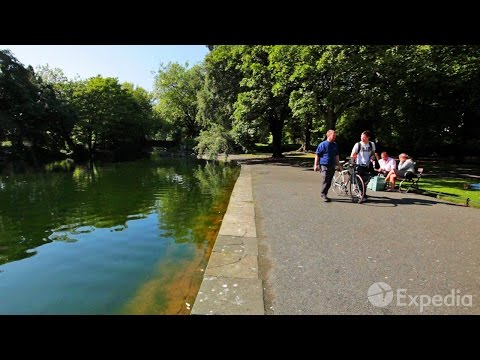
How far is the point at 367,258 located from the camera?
460 cm

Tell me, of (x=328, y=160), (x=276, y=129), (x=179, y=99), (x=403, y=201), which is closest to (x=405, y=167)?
(x=403, y=201)

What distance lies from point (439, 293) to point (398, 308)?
2.38ft

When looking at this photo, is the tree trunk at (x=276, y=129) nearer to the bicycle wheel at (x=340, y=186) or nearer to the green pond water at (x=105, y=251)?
the green pond water at (x=105, y=251)

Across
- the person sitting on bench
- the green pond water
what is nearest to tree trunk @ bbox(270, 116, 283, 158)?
the green pond water

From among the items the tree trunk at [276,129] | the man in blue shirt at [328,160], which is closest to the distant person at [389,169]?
the man in blue shirt at [328,160]

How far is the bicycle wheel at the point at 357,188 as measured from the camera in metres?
8.55

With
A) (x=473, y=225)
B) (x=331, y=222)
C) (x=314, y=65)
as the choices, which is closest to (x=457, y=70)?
(x=314, y=65)

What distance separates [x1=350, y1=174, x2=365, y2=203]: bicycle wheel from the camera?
28.1ft

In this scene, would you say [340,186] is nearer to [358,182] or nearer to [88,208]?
[358,182]

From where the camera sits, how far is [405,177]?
10.4 metres

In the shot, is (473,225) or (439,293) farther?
(473,225)

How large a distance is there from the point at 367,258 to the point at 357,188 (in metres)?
4.53

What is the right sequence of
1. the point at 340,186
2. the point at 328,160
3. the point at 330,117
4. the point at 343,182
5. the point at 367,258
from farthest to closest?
the point at 330,117 < the point at 340,186 < the point at 343,182 < the point at 328,160 < the point at 367,258
